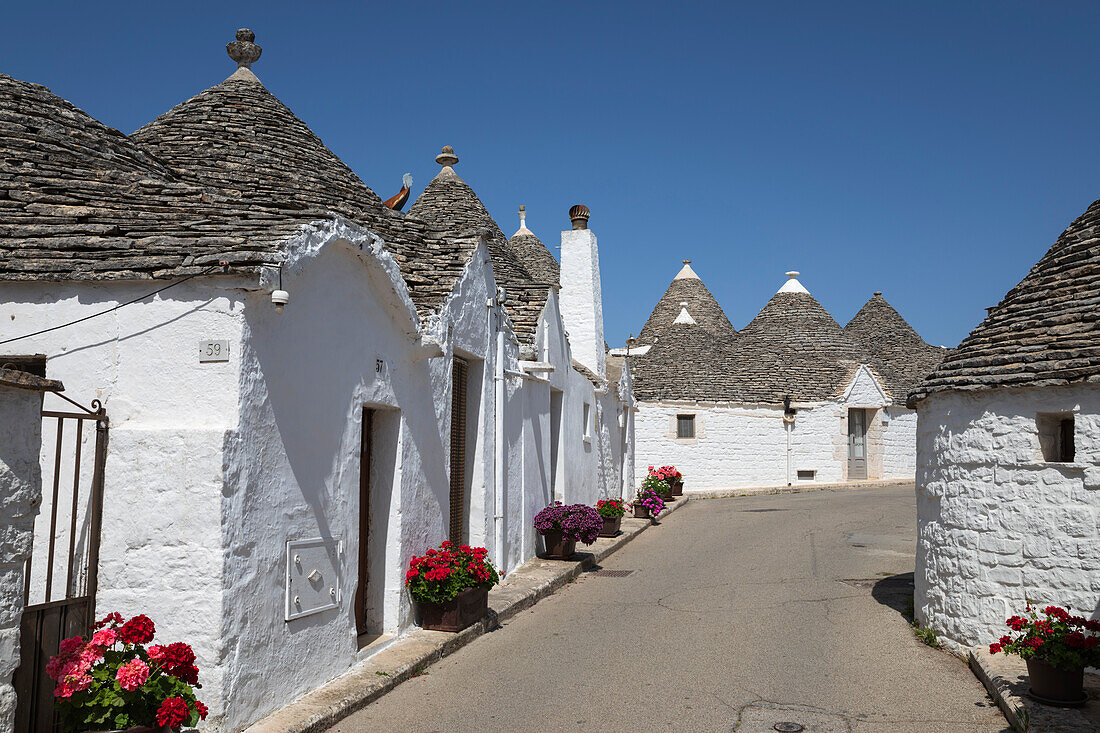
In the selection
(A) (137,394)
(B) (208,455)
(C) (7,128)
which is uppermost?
(C) (7,128)

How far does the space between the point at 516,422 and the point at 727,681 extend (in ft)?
18.5

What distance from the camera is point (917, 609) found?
344 inches

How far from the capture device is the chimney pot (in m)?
18.2

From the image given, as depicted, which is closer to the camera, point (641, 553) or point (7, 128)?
point (7, 128)

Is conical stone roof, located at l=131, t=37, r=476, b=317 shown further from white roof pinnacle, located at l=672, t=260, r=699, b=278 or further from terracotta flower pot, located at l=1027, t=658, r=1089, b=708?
white roof pinnacle, located at l=672, t=260, r=699, b=278

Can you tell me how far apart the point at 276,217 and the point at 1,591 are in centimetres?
316

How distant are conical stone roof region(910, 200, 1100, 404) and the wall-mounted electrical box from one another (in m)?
5.67

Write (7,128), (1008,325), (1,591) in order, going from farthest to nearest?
(1008,325)
(7,128)
(1,591)

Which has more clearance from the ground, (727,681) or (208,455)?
(208,455)

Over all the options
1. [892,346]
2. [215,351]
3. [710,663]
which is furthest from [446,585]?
[892,346]

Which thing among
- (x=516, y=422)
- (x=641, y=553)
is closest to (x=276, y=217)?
(x=516, y=422)

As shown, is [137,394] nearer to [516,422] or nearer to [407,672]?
[407,672]

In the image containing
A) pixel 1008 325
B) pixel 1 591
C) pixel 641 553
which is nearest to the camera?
pixel 1 591

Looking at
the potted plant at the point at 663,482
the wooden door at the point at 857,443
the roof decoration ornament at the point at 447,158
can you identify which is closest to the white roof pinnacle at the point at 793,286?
the wooden door at the point at 857,443
